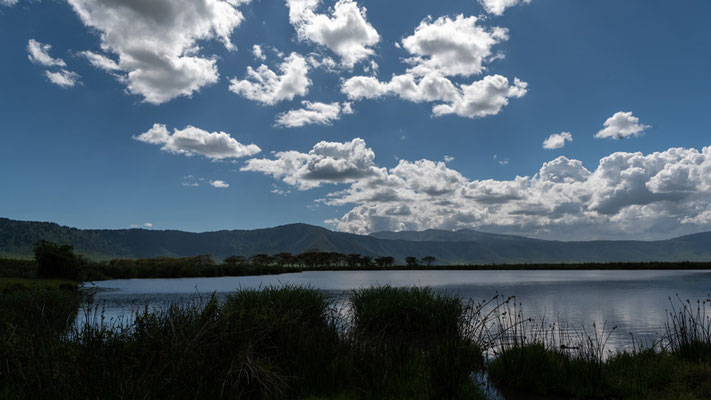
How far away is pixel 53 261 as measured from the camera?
177ft

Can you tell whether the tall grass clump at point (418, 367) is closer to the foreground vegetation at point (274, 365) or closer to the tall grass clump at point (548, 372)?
the foreground vegetation at point (274, 365)

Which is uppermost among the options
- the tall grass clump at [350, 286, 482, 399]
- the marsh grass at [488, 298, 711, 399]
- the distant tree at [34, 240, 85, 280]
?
the distant tree at [34, 240, 85, 280]

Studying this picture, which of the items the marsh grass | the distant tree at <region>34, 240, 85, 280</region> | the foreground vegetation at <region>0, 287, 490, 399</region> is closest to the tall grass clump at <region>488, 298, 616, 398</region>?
the marsh grass

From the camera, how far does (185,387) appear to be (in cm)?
865

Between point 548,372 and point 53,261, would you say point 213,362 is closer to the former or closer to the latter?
point 548,372

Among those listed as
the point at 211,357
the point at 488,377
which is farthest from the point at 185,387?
the point at 488,377

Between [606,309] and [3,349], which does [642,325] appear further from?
[3,349]

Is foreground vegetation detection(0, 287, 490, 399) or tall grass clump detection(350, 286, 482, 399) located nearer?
foreground vegetation detection(0, 287, 490, 399)

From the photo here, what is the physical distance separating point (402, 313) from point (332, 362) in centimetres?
1071

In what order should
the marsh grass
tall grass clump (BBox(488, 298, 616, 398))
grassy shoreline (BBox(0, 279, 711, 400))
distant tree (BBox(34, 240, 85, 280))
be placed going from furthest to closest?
distant tree (BBox(34, 240, 85, 280))
tall grass clump (BBox(488, 298, 616, 398))
the marsh grass
grassy shoreline (BBox(0, 279, 711, 400))

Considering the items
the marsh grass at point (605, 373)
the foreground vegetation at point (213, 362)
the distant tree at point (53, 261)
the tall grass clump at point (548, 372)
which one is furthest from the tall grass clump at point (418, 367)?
the distant tree at point (53, 261)

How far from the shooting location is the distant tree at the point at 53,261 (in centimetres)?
5334

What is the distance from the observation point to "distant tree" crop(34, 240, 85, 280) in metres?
53.3

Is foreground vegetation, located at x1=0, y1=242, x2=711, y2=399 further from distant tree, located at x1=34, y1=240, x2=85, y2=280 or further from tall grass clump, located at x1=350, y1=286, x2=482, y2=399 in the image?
distant tree, located at x1=34, y1=240, x2=85, y2=280
